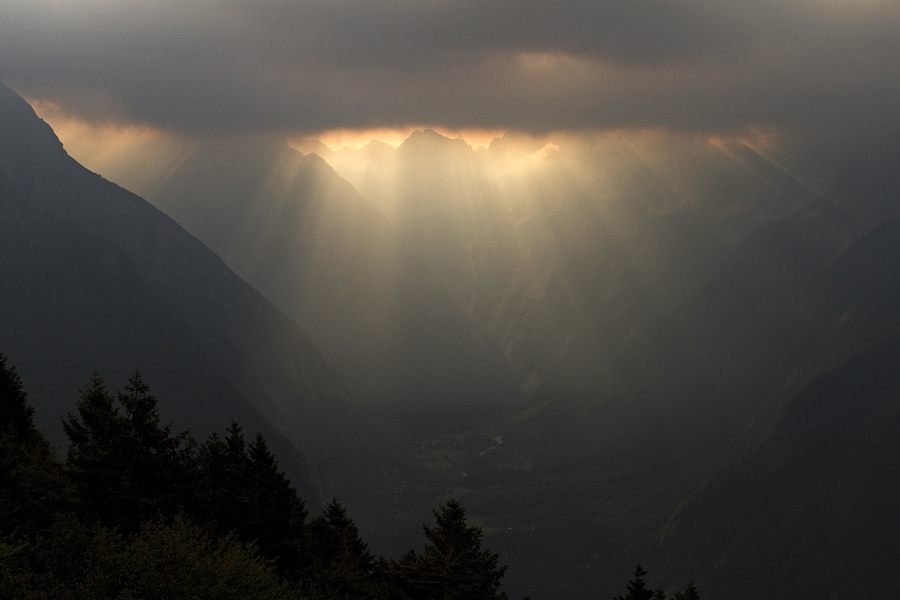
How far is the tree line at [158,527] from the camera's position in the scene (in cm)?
3053

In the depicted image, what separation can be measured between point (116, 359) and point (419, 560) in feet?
572

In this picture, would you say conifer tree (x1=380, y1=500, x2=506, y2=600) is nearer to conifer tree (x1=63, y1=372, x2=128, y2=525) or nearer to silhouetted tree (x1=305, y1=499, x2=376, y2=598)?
silhouetted tree (x1=305, y1=499, x2=376, y2=598)

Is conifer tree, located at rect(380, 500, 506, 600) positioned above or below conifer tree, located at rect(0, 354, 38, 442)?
below

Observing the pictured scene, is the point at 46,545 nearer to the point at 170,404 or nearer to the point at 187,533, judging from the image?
the point at 187,533

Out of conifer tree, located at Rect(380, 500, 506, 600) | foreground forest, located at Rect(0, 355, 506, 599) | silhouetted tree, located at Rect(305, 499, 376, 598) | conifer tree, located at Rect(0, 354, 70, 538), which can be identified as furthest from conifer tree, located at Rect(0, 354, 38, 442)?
conifer tree, located at Rect(380, 500, 506, 600)

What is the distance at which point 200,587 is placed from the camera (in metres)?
30.9

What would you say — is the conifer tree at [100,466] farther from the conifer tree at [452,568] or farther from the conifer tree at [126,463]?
the conifer tree at [452,568]

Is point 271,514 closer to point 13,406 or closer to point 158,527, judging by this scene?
point 158,527

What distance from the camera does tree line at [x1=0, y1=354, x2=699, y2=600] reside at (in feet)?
100

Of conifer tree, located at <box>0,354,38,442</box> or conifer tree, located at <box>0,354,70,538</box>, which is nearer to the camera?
conifer tree, located at <box>0,354,70,538</box>

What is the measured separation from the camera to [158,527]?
124ft

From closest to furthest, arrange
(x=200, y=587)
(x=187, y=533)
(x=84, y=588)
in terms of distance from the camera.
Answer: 1. (x=84, y=588)
2. (x=200, y=587)
3. (x=187, y=533)

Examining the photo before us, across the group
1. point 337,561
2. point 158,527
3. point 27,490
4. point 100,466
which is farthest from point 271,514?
point 27,490

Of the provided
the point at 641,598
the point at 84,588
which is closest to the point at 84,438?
the point at 84,588
